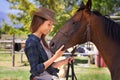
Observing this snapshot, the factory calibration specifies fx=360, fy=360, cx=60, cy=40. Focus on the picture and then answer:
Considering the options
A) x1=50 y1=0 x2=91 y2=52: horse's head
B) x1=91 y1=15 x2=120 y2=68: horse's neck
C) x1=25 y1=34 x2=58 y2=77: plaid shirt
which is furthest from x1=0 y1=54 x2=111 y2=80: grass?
x1=25 y1=34 x2=58 y2=77: plaid shirt

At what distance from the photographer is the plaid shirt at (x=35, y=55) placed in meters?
3.34

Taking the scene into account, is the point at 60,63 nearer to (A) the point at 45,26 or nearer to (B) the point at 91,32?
(A) the point at 45,26

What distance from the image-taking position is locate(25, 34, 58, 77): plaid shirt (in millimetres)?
3344

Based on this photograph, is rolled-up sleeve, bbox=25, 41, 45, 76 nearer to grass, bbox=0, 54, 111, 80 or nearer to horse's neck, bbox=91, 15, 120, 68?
horse's neck, bbox=91, 15, 120, 68

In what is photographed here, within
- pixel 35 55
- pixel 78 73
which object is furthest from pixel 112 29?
pixel 78 73

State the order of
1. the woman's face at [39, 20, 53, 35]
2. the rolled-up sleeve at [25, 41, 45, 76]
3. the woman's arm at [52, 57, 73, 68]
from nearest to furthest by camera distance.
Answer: the rolled-up sleeve at [25, 41, 45, 76] < the woman's face at [39, 20, 53, 35] < the woman's arm at [52, 57, 73, 68]

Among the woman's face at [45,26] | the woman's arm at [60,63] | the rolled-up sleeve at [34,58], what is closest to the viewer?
the rolled-up sleeve at [34,58]

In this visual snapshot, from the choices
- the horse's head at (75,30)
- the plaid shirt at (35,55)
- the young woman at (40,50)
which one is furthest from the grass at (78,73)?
the plaid shirt at (35,55)

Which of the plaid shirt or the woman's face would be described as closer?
the plaid shirt

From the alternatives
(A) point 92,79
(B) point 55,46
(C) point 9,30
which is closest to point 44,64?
(B) point 55,46

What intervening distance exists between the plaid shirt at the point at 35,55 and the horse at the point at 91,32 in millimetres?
572

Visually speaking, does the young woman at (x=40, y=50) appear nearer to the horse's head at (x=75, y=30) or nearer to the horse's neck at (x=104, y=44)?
the horse's head at (x=75, y=30)

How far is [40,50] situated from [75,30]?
0.76m

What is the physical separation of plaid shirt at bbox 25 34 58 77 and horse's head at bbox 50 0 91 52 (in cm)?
60
